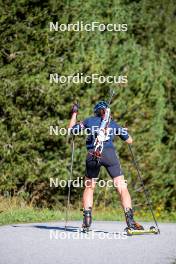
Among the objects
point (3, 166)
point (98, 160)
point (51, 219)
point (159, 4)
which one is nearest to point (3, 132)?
point (3, 166)

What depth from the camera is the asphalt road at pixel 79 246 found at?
8742 millimetres

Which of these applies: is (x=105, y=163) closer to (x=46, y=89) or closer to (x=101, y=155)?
(x=101, y=155)

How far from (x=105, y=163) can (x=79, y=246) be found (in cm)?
187

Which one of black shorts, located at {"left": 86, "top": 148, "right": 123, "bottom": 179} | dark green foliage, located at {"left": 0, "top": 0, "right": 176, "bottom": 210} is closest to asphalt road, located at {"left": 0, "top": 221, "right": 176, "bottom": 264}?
black shorts, located at {"left": 86, "top": 148, "right": 123, "bottom": 179}

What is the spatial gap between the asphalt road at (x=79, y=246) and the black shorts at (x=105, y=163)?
0.94 meters

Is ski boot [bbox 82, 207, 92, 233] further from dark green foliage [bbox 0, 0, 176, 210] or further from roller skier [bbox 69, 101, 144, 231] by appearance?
dark green foliage [bbox 0, 0, 176, 210]

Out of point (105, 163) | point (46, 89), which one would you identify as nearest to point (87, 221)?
point (105, 163)

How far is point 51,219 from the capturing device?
45.9 feet

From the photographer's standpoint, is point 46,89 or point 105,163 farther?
point 46,89

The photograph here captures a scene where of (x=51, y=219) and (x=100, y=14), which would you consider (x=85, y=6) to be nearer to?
(x=100, y=14)

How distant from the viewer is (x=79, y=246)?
32.2ft

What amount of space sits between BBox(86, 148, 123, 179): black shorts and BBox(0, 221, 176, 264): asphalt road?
0.94 m

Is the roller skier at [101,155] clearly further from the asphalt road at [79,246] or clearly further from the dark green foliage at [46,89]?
the dark green foliage at [46,89]

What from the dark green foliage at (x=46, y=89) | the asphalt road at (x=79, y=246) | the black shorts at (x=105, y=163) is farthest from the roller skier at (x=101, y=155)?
the dark green foliage at (x=46, y=89)
